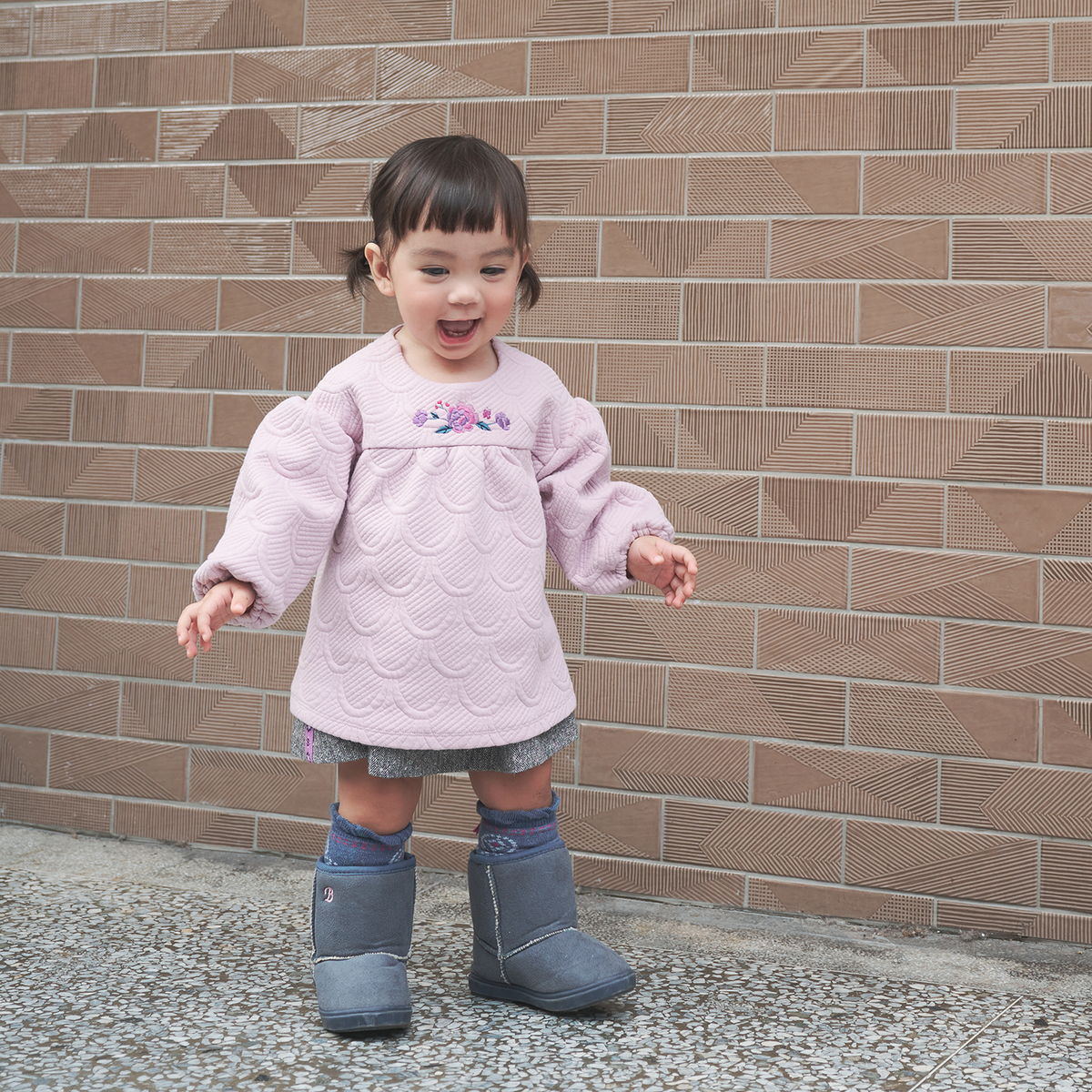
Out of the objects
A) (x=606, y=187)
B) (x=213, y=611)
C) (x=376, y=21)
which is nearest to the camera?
(x=213, y=611)

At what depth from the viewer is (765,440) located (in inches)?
96.2

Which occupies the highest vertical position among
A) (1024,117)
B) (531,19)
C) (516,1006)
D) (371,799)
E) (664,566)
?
(531,19)

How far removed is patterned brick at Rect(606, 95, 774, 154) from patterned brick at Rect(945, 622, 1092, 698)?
1011 millimetres

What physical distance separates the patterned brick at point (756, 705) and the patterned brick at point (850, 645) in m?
0.04

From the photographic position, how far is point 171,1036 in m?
1.72

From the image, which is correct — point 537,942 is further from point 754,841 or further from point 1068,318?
point 1068,318

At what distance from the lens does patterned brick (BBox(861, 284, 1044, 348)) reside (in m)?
2.32

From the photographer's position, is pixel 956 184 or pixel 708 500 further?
pixel 708 500

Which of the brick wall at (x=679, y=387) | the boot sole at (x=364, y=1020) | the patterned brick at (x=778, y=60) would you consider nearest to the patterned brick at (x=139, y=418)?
the brick wall at (x=679, y=387)

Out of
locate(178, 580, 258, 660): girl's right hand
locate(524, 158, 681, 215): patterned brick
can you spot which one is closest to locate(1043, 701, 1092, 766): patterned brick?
locate(524, 158, 681, 215): patterned brick

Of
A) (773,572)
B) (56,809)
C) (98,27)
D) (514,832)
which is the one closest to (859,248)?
(773,572)

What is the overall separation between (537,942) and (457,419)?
32.3 inches

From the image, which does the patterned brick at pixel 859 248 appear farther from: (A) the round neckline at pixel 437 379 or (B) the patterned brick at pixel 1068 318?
(A) the round neckline at pixel 437 379

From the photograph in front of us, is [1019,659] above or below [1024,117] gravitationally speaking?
below
